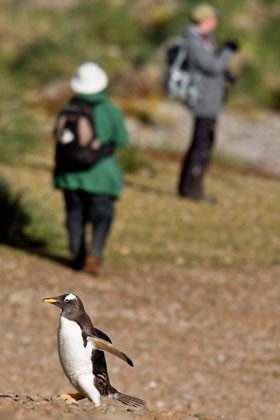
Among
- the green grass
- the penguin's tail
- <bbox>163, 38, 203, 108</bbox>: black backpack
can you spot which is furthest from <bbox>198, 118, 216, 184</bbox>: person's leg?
the penguin's tail

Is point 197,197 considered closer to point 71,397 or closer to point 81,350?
point 71,397

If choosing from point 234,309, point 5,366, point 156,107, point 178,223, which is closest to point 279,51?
point 156,107

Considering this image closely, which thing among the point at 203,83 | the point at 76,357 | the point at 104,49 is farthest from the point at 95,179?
the point at 104,49

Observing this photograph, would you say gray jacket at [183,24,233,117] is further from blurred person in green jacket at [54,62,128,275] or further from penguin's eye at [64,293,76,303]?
penguin's eye at [64,293,76,303]

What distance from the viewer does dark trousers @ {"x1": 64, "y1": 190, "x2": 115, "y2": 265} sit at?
8094 millimetres

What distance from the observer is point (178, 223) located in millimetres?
10594

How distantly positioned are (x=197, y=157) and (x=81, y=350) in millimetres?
7367

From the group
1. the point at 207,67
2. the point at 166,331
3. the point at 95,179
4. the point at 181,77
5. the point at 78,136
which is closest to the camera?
the point at 166,331

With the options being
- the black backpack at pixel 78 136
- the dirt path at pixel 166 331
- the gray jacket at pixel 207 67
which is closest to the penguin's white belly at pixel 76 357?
the dirt path at pixel 166 331

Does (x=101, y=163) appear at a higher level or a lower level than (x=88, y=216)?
higher

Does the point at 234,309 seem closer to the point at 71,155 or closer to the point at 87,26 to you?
the point at 71,155

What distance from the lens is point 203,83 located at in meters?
10.8

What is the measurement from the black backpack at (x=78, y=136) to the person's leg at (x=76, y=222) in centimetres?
33

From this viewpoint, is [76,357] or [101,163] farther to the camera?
[101,163]
